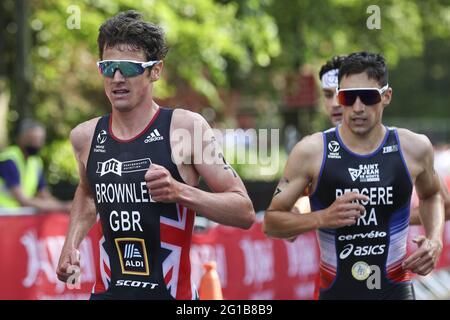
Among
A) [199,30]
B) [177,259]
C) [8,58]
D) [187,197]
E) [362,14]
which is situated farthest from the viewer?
[362,14]

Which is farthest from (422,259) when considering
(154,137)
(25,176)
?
(25,176)

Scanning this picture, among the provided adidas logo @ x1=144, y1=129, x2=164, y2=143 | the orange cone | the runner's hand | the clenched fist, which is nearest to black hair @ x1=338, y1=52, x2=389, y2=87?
the runner's hand

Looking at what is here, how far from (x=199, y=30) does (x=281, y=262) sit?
6.30 m

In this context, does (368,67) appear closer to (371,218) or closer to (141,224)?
(371,218)

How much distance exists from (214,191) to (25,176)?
7146 millimetres

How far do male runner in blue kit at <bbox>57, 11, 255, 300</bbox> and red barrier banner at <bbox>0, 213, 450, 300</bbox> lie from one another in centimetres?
424

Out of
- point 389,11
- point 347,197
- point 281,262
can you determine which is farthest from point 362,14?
point 347,197

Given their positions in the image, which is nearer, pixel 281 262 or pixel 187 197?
pixel 187 197

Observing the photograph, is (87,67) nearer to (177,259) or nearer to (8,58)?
(8,58)

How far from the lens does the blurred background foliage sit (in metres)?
17.4

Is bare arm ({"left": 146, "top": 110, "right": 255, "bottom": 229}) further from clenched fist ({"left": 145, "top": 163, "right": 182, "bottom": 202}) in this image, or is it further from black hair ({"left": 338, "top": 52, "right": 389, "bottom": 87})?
black hair ({"left": 338, "top": 52, "right": 389, "bottom": 87})

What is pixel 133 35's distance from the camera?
18.5 ft
